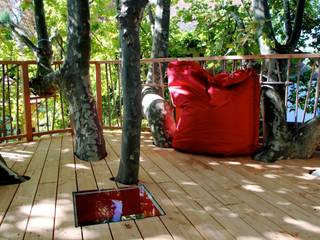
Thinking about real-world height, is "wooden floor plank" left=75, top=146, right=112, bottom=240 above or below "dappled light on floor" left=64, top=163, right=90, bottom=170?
below

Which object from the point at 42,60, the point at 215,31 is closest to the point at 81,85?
the point at 42,60

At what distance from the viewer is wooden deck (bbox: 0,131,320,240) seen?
193cm

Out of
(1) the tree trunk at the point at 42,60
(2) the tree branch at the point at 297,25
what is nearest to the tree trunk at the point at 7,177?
(1) the tree trunk at the point at 42,60

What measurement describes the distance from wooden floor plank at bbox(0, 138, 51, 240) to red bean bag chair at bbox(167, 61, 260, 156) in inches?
60.4

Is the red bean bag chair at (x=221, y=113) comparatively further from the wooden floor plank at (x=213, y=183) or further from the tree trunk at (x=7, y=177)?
the tree trunk at (x=7, y=177)

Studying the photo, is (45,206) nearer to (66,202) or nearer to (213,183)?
(66,202)

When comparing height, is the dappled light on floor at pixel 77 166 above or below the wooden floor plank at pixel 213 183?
above

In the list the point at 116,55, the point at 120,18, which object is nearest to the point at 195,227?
the point at 120,18

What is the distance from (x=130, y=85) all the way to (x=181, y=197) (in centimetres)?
92

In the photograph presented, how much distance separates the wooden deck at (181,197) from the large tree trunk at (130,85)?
7.3 inches

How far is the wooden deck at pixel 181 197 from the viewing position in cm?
193

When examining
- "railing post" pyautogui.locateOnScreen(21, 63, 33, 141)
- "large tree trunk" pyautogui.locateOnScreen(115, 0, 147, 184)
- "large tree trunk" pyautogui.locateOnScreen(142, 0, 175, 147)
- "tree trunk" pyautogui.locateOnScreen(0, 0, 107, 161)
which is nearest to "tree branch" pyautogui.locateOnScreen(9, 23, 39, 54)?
"railing post" pyautogui.locateOnScreen(21, 63, 33, 141)

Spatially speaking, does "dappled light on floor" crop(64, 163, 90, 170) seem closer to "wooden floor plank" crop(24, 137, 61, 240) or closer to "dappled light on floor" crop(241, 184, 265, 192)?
"wooden floor plank" crop(24, 137, 61, 240)

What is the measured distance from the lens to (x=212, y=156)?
354cm
